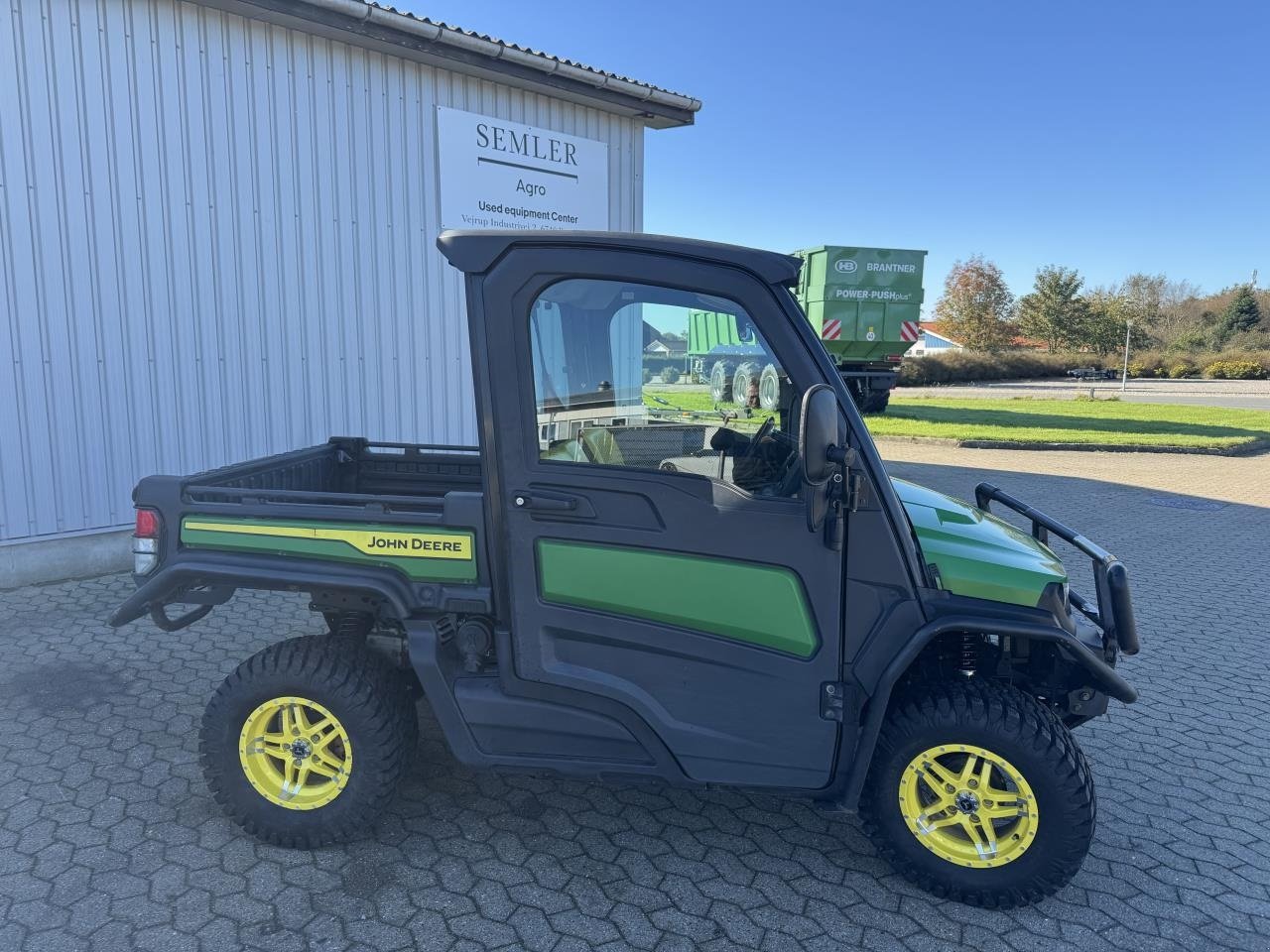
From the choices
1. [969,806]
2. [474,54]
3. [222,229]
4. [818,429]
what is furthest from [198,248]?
[969,806]

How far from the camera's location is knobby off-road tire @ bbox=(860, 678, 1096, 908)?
8.47 ft

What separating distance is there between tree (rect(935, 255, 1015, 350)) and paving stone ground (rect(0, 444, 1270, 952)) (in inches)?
1857

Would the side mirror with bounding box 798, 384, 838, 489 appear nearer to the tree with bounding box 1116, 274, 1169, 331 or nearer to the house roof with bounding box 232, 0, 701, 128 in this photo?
the house roof with bounding box 232, 0, 701, 128

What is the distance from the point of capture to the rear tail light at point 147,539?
299 centimetres

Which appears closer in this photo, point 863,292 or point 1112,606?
point 1112,606

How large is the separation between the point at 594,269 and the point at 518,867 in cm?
206

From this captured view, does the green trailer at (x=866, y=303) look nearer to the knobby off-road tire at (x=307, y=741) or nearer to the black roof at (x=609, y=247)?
the black roof at (x=609, y=247)

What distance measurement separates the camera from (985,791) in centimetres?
266

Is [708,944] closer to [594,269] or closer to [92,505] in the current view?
[594,269]

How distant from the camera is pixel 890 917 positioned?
266 centimetres

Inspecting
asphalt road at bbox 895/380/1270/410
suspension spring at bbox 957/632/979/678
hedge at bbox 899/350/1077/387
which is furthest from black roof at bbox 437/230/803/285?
hedge at bbox 899/350/1077/387

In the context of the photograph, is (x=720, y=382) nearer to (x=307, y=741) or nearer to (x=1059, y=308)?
(x=307, y=741)

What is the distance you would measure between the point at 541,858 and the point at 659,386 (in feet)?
5.66

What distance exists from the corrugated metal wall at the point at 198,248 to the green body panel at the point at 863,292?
1151 cm
